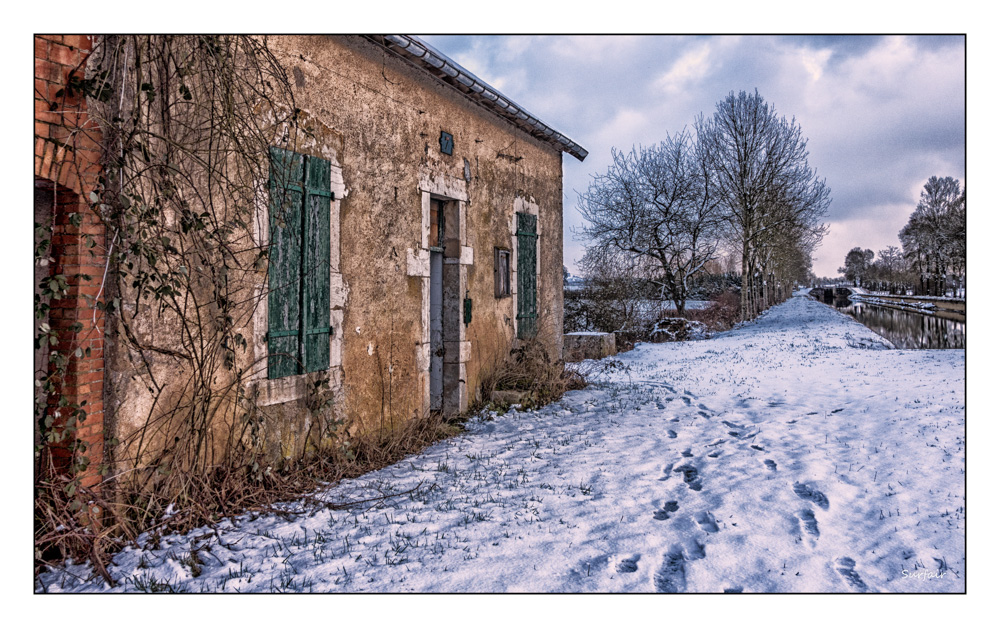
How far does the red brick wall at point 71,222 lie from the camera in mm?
2963

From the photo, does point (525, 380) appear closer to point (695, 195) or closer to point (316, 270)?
point (316, 270)

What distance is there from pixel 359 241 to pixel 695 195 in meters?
17.0

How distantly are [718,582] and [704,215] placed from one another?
729 inches

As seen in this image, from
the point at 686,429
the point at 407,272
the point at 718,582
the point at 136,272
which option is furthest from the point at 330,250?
the point at 686,429

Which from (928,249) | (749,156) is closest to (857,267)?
(928,249)

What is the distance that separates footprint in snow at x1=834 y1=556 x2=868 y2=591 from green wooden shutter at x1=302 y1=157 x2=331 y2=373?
12.7ft

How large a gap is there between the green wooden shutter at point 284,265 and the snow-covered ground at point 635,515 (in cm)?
115

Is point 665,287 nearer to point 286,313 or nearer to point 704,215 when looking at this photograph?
point 704,215

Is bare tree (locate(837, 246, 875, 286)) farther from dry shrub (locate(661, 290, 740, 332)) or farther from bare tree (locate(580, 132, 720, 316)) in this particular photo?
bare tree (locate(580, 132, 720, 316))

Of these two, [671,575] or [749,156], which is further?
[749,156]

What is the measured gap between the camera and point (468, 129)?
6977 mm

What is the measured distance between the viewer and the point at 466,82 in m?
6.20

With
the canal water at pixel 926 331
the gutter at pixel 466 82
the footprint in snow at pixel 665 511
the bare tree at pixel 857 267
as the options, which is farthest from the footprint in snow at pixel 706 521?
the bare tree at pixel 857 267

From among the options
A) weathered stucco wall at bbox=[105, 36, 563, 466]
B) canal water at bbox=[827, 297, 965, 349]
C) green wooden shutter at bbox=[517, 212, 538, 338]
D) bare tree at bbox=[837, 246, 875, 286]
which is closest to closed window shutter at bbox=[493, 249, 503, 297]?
weathered stucco wall at bbox=[105, 36, 563, 466]
